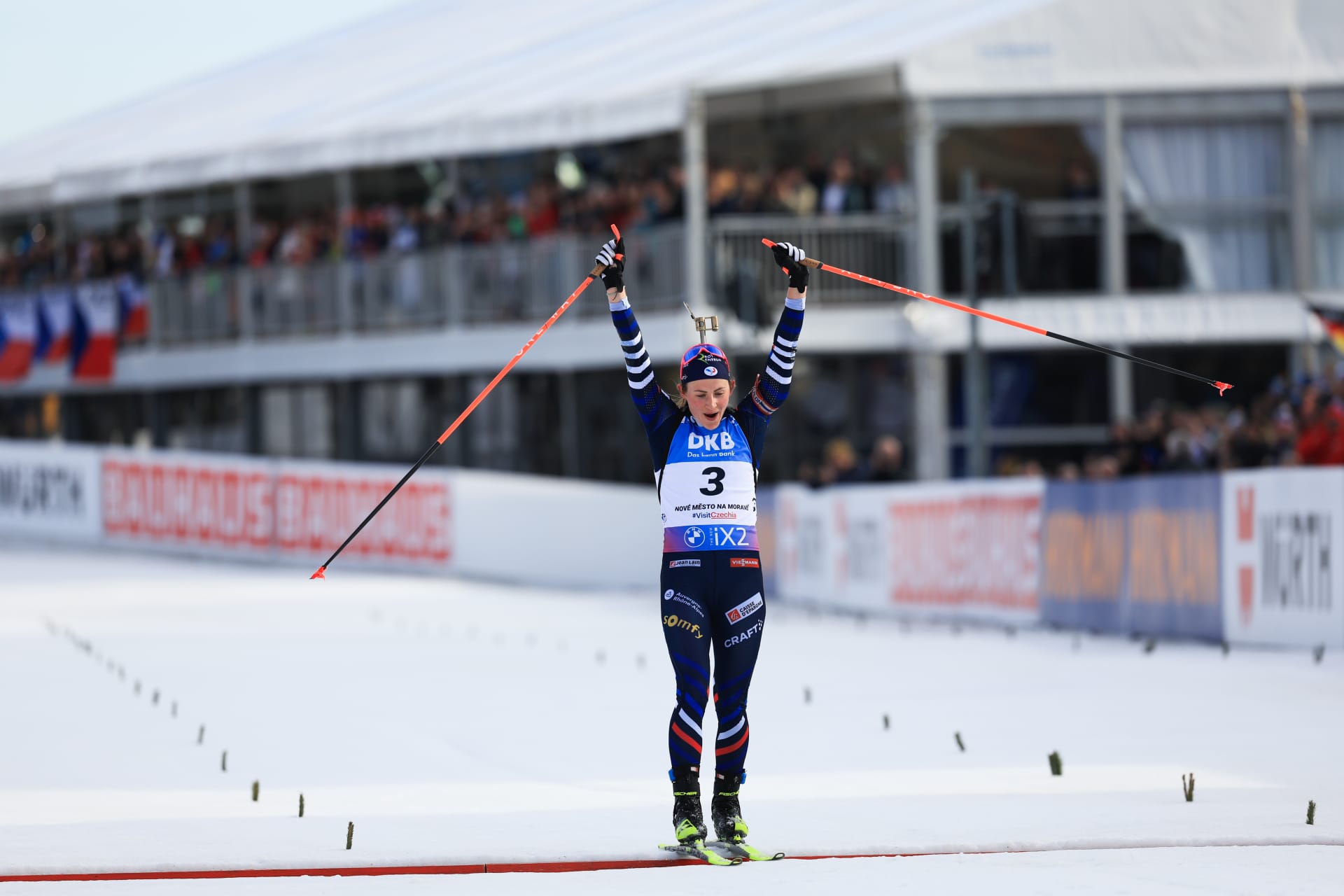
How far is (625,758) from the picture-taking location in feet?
Result: 33.1

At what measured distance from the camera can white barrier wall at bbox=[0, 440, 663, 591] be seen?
25484mm

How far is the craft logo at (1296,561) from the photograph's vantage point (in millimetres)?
13992

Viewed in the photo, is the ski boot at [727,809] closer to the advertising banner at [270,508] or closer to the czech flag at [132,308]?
the advertising banner at [270,508]

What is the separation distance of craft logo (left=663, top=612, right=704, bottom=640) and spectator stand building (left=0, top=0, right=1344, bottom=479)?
1585 centimetres

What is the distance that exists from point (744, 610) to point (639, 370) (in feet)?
3.10

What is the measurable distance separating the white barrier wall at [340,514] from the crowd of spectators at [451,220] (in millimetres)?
4502

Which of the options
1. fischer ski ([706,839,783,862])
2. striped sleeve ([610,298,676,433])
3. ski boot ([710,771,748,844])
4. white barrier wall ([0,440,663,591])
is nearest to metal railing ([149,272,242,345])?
white barrier wall ([0,440,663,591])

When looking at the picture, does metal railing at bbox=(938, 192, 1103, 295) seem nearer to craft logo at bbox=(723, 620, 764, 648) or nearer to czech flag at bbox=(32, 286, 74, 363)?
czech flag at bbox=(32, 286, 74, 363)

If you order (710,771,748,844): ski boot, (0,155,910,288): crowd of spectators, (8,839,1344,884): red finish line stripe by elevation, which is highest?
(0,155,910,288): crowd of spectators

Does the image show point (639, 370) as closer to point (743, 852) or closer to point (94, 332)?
point (743, 852)

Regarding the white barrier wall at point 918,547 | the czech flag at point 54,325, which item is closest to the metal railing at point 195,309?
the czech flag at point 54,325

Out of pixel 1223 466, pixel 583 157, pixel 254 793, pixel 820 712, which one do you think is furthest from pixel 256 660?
pixel 583 157

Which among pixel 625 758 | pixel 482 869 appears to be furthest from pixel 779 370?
pixel 625 758

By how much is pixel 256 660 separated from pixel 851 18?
17.0 m
